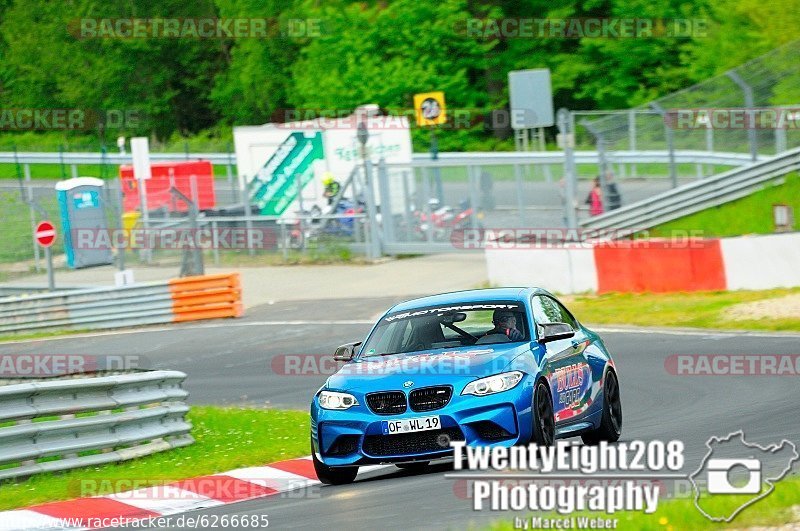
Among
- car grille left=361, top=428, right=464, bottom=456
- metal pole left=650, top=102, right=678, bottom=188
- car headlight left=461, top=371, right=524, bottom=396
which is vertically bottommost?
car grille left=361, top=428, right=464, bottom=456

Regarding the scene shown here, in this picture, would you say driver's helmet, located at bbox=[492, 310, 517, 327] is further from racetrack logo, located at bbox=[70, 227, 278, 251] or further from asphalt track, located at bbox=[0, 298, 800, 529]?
racetrack logo, located at bbox=[70, 227, 278, 251]

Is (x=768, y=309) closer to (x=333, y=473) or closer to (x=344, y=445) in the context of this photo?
(x=333, y=473)

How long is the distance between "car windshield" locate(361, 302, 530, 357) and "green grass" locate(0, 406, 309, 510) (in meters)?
Answer: 1.76

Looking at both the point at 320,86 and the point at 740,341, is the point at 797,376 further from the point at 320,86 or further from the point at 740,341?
the point at 320,86

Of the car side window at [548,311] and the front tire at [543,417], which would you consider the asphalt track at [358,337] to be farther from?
the car side window at [548,311]

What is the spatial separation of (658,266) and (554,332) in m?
13.5

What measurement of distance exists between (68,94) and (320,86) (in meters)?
18.4

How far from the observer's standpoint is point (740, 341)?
19.1 m

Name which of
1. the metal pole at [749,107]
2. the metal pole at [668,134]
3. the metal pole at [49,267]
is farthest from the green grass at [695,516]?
the metal pole at [49,267]

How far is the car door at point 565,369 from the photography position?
10.9m

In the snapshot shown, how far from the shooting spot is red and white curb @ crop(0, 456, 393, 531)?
9867mm

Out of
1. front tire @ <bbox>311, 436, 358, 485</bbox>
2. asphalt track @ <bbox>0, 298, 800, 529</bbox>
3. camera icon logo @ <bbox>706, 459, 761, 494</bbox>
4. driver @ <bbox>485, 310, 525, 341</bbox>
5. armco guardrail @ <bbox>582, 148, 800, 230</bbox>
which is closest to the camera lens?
camera icon logo @ <bbox>706, 459, 761, 494</bbox>

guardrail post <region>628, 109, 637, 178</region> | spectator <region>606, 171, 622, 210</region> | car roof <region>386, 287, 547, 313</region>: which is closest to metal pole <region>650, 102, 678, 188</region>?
guardrail post <region>628, 109, 637, 178</region>

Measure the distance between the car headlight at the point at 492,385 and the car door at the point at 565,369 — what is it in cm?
53
